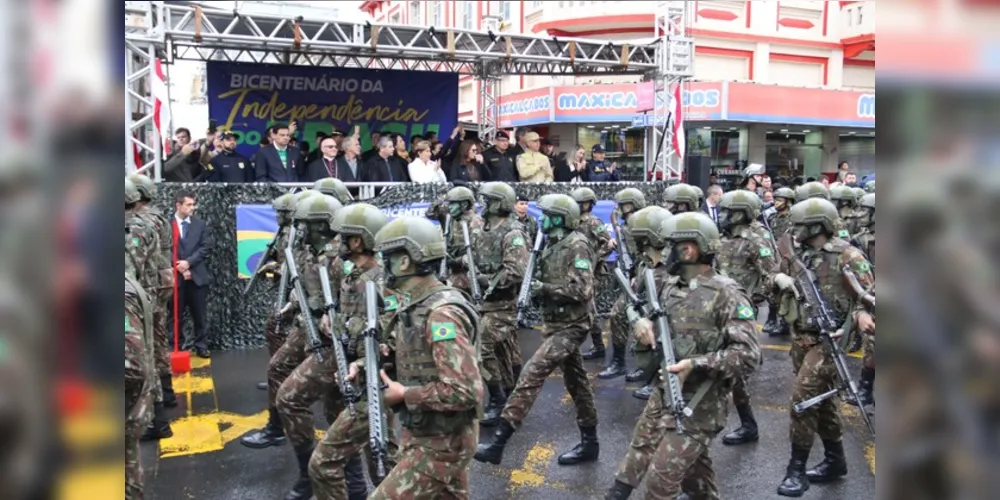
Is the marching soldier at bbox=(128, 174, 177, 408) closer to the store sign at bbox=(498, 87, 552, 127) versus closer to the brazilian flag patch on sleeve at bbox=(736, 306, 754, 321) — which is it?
the brazilian flag patch on sleeve at bbox=(736, 306, 754, 321)

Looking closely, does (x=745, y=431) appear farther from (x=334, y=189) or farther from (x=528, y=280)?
(x=334, y=189)

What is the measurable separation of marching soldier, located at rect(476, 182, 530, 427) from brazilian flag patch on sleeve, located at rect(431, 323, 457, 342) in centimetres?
341

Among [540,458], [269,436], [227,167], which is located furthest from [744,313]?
[227,167]

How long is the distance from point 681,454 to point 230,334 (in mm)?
7207

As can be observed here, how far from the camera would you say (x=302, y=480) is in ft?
17.5

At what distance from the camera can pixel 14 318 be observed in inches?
36.4

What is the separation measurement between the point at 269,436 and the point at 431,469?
11.3ft

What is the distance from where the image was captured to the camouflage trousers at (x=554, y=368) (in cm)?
602

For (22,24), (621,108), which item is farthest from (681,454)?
(621,108)

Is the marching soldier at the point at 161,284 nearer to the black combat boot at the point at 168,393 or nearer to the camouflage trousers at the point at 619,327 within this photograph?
the black combat boot at the point at 168,393

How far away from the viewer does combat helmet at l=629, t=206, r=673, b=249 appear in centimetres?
673

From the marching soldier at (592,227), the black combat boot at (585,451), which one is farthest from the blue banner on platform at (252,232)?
the black combat boot at (585,451)

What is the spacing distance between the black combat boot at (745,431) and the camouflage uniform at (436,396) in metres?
3.72

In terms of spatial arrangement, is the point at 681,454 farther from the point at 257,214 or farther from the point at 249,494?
the point at 257,214
